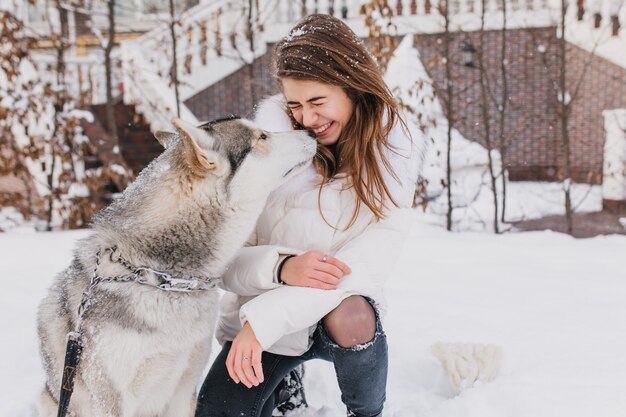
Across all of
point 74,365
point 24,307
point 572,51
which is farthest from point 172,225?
point 572,51

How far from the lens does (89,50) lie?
13.1 metres

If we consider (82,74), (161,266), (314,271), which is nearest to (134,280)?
(161,266)

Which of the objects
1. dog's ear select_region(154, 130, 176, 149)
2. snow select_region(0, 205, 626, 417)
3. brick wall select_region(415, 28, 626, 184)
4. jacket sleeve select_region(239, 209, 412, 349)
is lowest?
snow select_region(0, 205, 626, 417)

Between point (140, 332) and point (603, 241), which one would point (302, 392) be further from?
point (603, 241)

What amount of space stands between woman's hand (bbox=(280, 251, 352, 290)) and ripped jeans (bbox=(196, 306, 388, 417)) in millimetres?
228

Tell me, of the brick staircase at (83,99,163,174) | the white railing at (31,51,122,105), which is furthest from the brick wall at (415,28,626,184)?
the white railing at (31,51,122,105)

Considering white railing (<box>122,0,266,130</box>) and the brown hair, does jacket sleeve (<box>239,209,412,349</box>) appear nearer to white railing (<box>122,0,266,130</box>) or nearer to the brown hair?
the brown hair

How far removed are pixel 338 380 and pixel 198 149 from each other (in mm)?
1004

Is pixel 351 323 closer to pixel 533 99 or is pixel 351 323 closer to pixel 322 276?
pixel 322 276

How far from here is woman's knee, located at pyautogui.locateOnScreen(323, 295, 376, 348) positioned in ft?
6.59

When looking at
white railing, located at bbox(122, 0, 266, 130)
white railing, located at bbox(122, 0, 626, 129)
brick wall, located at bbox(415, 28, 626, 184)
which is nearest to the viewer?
white railing, located at bbox(122, 0, 266, 130)

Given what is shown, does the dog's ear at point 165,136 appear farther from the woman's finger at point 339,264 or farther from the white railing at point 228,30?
the white railing at point 228,30

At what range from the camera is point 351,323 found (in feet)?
6.58

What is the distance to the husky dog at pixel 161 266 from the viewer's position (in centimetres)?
180
